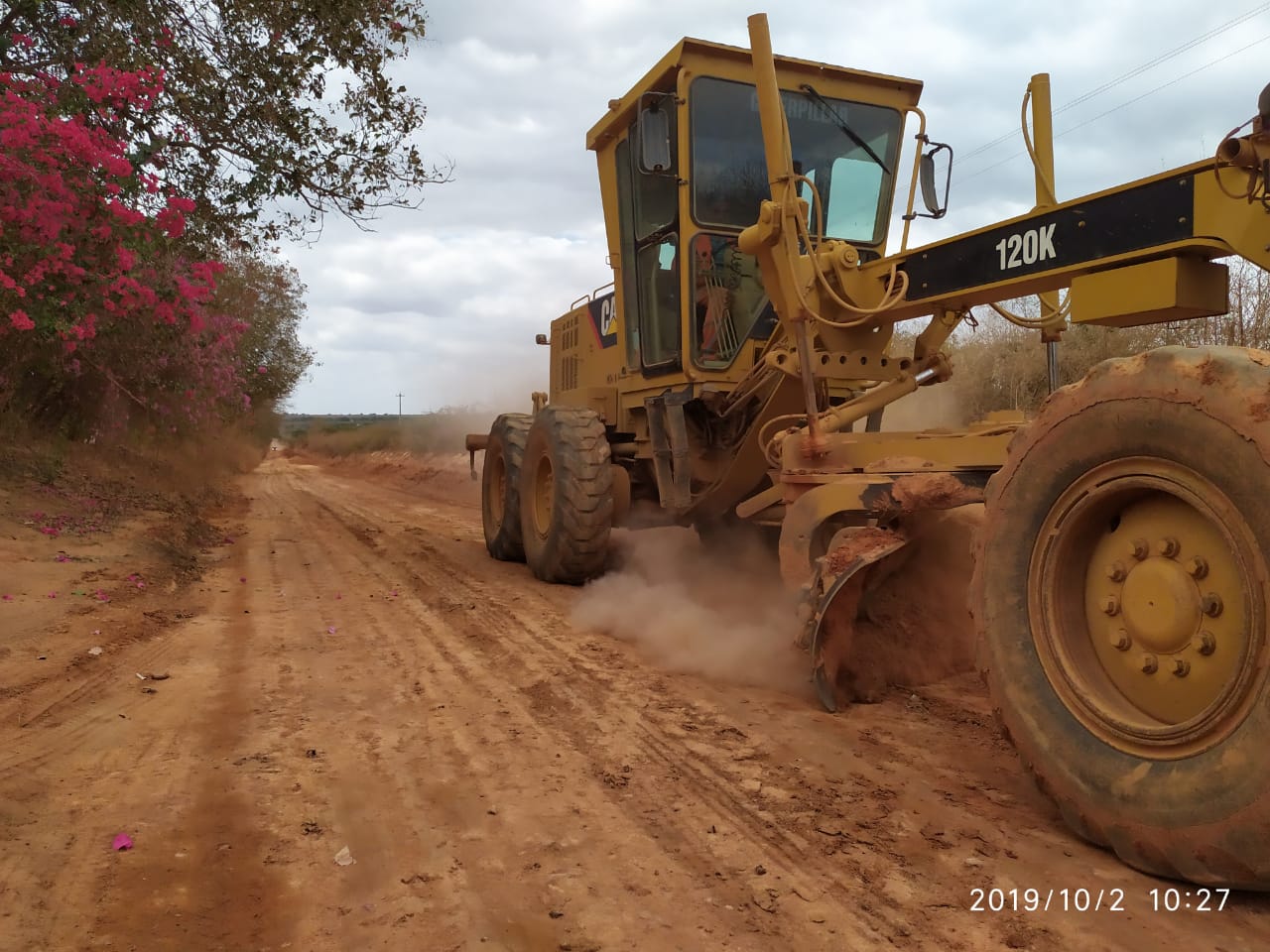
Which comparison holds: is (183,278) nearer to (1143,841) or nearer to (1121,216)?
(1121,216)

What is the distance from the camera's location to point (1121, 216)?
3045 millimetres

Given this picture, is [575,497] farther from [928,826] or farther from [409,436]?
[409,436]

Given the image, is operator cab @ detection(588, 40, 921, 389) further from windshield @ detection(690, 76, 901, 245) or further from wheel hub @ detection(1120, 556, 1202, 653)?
wheel hub @ detection(1120, 556, 1202, 653)

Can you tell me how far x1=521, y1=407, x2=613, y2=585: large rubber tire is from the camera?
6781 millimetres

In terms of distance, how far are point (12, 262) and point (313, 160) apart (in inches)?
110

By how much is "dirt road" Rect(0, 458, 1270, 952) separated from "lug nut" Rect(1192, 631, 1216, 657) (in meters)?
0.62

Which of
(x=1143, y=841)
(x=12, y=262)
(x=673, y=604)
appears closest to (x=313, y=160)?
(x=12, y=262)

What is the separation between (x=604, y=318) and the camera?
8008mm

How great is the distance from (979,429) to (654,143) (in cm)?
273

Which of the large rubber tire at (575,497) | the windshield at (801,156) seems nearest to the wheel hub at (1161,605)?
the windshield at (801,156)

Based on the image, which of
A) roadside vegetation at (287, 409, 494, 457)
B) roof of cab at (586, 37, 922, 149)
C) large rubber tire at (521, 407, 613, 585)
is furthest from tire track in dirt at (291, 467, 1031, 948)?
roadside vegetation at (287, 409, 494, 457)

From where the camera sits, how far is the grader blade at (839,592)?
3764mm

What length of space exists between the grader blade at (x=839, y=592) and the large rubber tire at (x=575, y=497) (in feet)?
9.96
